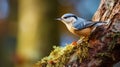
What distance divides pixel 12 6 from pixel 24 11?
94.1 inches

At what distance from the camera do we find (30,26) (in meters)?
4.96

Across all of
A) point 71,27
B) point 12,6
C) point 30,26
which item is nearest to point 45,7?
point 30,26

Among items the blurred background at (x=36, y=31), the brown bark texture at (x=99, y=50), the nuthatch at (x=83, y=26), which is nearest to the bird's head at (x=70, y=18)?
the nuthatch at (x=83, y=26)

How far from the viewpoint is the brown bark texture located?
3.10m

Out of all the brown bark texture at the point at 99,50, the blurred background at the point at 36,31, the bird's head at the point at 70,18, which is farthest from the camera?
the blurred background at the point at 36,31

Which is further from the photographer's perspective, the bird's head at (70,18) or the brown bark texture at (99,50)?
the bird's head at (70,18)

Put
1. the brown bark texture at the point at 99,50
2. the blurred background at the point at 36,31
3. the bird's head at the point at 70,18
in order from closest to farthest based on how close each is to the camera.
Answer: the brown bark texture at the point at 99,50 → the bird's head at the point at 70,18 → the blurred background at the point at 36,31

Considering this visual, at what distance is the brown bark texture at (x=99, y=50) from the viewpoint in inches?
122

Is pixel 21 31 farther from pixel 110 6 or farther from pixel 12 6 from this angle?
pixel 12 6

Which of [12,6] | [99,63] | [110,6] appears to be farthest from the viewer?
[12,6]

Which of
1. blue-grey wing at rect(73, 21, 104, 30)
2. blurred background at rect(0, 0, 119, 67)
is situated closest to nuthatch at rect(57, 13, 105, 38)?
blue-grey wing at rect(73, 21, 104, 30)

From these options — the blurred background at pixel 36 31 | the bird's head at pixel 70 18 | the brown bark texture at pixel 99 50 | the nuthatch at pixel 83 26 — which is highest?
the blurred background at pixel 36 31

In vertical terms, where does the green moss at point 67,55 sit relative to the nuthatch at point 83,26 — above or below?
below

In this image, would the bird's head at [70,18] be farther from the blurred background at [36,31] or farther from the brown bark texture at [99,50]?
the blurred background at [36,31]
